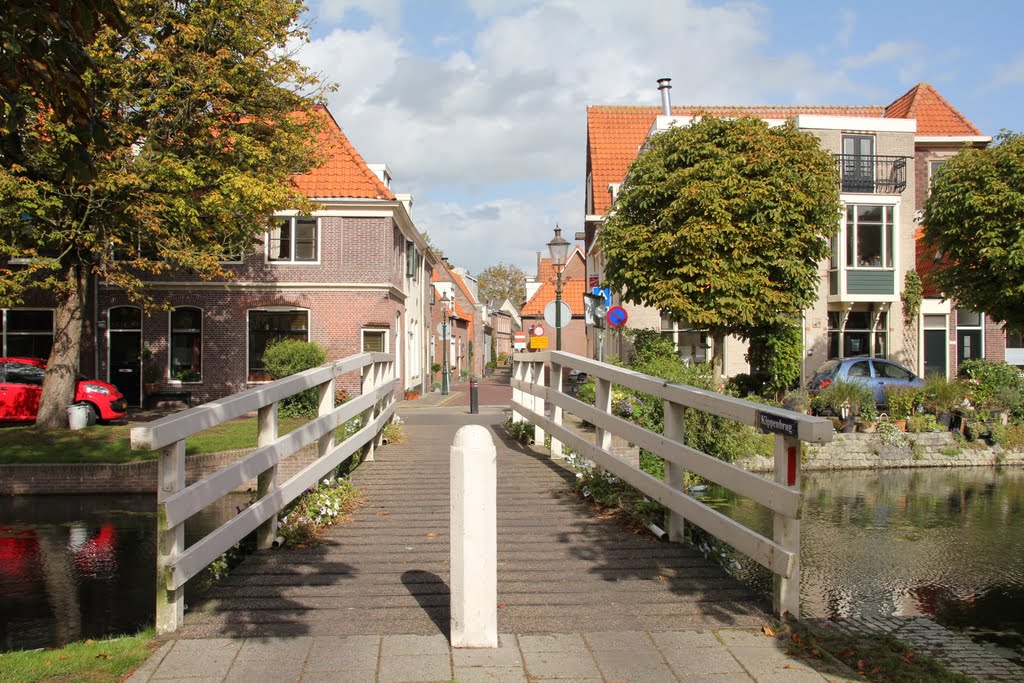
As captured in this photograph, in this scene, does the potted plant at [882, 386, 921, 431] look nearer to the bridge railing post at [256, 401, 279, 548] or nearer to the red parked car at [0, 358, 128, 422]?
the bridge railing post at [256, 401, 279, 548]

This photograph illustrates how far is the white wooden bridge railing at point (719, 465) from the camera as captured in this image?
14.3ft

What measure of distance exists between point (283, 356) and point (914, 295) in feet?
64.9

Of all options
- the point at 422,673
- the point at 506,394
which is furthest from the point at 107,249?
the point at 506,394

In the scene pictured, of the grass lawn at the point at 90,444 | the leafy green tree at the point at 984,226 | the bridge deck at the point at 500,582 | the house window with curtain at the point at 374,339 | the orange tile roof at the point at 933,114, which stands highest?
the orange tile roof at the point at 933,114

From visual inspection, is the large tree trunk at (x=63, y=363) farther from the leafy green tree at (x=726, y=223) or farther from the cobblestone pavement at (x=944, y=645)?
the cobblestone pavement at (x=944, y=645)

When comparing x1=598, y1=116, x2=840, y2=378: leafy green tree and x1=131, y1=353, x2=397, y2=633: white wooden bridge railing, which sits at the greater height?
x1=598, y1=116, x2=840, y2=378: leafy green tree

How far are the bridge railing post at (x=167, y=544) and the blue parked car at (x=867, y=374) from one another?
18076mm

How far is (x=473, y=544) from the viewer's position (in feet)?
13.7

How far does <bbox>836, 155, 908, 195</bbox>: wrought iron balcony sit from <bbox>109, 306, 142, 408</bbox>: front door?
22.2 metres

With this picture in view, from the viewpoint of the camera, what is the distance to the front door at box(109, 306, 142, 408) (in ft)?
83.6

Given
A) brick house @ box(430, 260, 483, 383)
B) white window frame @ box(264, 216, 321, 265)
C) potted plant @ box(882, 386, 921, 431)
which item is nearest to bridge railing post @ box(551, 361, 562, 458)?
potted plant @ box(882, 386, 921, 431)

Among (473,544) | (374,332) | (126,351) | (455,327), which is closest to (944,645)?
(473,544)

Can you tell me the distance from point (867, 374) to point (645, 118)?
19284 mm

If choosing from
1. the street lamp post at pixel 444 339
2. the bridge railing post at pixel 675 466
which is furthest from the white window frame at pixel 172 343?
the bridge railing post at pixel 675 466
